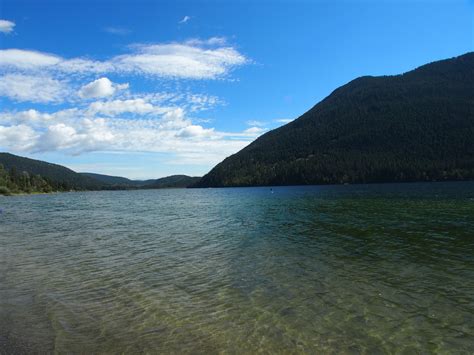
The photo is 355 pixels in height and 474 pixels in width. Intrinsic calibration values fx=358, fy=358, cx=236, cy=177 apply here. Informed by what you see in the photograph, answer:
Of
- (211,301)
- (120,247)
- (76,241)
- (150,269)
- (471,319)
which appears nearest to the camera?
(471,319)

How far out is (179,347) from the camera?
38.1ft

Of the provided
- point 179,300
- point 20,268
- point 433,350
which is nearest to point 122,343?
point 179,300

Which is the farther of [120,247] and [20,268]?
[120,247]

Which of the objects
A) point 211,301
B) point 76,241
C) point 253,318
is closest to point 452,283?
point 253,318

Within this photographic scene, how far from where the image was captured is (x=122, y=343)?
39.0 ft

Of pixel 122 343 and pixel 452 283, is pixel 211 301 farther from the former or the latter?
pixel 452 283

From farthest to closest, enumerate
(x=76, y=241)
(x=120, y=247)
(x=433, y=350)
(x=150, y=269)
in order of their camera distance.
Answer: (x=76, y=241)
(x=120, y=247)
(x=150, y=269)
(x=433, y=350)

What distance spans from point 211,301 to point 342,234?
73.7ft

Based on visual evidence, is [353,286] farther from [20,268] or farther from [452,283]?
[20,268]


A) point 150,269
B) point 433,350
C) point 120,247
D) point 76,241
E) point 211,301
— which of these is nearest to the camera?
point 433,350

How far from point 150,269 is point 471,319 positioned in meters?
16.9

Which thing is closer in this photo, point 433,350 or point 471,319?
point 433,350

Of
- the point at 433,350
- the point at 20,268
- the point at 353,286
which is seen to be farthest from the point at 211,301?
the point at 20,268

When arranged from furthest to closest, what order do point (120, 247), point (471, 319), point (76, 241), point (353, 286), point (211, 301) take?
point (76, 241)
point (120, 247)
point (353, 286)
point (211, 301)
point (471, 319)
